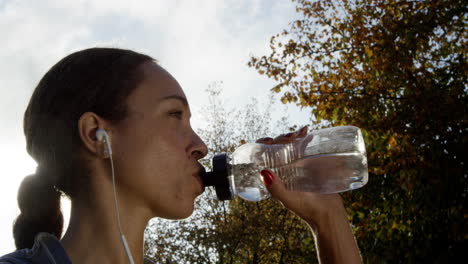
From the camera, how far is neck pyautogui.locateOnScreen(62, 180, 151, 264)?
5.81ft

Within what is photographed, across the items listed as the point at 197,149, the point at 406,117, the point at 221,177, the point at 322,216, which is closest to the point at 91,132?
the point at 197,149

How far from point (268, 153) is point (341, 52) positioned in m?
7.74

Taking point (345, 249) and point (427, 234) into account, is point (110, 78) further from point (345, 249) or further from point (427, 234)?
point (427, 234)

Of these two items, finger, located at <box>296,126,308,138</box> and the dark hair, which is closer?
the dark hair

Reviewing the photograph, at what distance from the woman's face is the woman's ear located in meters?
0.05

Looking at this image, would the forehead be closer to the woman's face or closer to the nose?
the woman's face

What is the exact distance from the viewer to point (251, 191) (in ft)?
8.34

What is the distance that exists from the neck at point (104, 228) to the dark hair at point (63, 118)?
0.09m

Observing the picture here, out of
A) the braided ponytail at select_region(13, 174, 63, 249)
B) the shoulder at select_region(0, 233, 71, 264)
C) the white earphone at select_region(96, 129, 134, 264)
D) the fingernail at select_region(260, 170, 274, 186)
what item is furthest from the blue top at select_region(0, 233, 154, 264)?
the fingernail at select_region(260, 170, 274, 186)

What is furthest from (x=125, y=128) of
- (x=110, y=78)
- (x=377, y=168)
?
(x=377, y=168)

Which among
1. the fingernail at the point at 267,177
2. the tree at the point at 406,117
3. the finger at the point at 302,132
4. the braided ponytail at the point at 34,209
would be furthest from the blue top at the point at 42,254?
the tree at the point at 406,117

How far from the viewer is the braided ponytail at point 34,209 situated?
198 cm

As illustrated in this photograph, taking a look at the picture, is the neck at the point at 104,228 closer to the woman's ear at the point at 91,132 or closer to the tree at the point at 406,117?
the woman's ear at the point at 91,132

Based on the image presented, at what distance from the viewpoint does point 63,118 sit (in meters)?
1.87
